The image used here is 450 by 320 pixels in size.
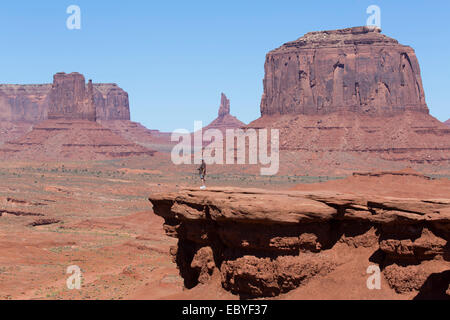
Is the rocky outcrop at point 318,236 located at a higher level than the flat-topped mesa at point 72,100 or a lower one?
Result: lower

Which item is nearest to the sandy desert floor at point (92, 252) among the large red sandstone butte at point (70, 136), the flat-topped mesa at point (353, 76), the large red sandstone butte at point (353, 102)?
the large red sandstone butte at point (353, 102)

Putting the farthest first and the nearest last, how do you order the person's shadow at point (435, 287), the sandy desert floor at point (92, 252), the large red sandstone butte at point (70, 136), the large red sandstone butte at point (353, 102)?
the large red sandstone butte at point (70, 136) < the large red sandstone butte at point (353, 102) < the sandy desert floor at point (92, 252) < the person's shadow at point (435, 287)

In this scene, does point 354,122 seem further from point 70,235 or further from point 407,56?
point 70,235

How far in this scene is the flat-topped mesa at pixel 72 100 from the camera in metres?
160

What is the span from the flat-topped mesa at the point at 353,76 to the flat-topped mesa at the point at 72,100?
57.4 m

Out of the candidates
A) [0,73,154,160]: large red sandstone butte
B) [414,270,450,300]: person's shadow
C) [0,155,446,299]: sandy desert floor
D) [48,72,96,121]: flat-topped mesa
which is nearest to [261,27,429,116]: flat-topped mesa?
[0,73,154,160]: large red sandstone butte

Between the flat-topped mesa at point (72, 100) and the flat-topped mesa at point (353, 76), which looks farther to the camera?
the flat-topped mesa at point (72, 100)

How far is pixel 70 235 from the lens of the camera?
39219 millimetres

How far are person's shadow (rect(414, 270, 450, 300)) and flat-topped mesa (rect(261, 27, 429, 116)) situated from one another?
106033 millimetres

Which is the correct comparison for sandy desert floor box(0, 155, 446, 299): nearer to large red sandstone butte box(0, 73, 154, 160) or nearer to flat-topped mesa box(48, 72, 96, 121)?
large red sandstone butte box(0, 73, 154, 160)

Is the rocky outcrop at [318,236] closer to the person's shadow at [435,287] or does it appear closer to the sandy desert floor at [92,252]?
the person's shadow at [435,287]
